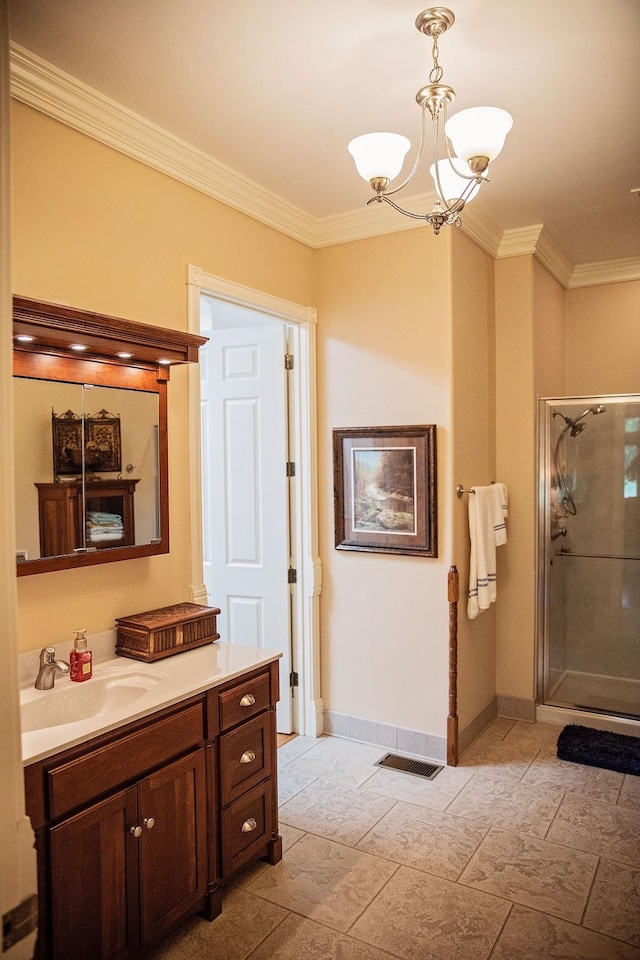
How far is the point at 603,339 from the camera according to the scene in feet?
14.8

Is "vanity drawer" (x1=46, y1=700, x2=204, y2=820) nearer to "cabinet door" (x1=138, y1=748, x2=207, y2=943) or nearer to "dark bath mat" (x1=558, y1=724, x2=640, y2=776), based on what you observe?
"cabinet door" (x1=138, y1=748, x2=207, y2=943)

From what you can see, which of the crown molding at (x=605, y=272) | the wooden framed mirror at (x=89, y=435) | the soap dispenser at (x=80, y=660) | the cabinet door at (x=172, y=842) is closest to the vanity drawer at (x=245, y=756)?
the cabinet door at (x=172, y=842)

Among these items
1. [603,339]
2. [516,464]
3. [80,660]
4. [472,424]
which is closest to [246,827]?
[80,660]

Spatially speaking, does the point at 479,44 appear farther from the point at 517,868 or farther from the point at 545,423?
the point at 517,868

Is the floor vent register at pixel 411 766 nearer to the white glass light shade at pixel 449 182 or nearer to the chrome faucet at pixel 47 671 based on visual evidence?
the chrome faucet at pixel 47 671

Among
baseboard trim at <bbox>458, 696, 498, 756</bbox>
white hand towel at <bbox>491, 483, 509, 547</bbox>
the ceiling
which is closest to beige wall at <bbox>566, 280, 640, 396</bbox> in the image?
white hand towel at <bbox>491, 483, 509, 547</bbox>

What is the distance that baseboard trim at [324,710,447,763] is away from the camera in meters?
3.29

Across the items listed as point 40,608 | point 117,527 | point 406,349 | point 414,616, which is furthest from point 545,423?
point 40,608

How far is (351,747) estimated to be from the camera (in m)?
3.45

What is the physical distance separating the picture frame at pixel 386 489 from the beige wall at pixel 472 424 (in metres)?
0.14

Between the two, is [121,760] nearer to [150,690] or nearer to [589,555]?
[150,690]

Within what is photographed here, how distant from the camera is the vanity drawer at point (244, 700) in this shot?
2.20 metres

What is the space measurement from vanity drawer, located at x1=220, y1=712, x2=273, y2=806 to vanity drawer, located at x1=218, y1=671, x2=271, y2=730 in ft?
0.12

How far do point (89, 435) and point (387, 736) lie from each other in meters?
2.20
